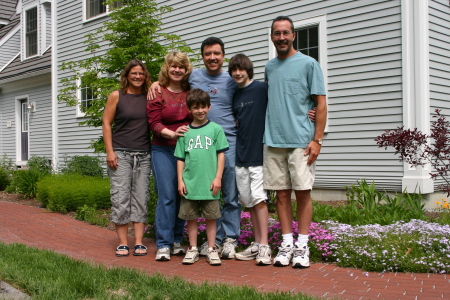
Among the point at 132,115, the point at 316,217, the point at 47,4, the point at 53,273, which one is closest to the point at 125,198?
the point at 132,115

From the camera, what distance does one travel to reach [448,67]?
8.25m

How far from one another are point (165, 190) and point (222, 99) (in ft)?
3.44

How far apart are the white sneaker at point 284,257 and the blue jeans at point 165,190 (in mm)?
1103

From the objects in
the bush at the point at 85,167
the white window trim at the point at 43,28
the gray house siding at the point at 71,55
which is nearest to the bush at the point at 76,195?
the bush at the point at 85,167

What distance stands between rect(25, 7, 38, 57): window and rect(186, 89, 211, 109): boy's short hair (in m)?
15.9

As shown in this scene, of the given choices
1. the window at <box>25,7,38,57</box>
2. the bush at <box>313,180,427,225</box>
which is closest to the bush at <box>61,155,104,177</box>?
the bush at <box>313,180,427,225</box>

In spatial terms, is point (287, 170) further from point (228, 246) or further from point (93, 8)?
point (93, 8)

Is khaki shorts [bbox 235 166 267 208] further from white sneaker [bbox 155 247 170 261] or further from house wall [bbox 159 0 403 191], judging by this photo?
house wall [bbox 159 0 403 191]

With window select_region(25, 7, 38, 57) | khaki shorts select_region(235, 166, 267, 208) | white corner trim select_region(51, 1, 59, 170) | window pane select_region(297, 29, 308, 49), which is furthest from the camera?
window select_region(25, 7, 38, 57)

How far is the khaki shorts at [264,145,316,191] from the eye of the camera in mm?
4246

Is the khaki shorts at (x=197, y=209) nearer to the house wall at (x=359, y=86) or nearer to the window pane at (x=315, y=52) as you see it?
the house wall at (x=359, y=86)

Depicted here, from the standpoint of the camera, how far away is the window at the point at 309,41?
9.11 metres

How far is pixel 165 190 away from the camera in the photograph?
185 inches

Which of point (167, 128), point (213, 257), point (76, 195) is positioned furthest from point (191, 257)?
point (76, 195)
